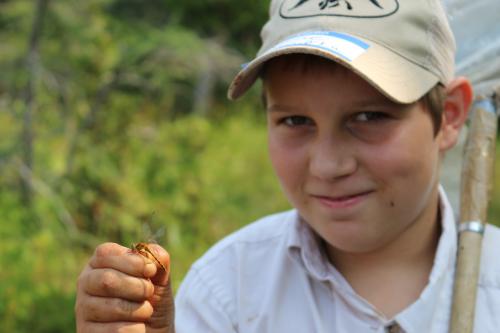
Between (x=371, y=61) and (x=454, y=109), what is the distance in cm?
38

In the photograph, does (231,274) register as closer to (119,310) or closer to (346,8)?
(119,310)

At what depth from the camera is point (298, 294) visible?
1835 mm

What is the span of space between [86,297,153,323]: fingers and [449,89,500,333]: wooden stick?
735mm

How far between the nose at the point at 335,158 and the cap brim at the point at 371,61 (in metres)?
0.16

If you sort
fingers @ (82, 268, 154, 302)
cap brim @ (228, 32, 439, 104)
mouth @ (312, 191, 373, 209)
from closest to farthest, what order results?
→ 1. fingers @ (82, 268, 154, 302)
2. cap brim @ (228, 32, 439, 104)
3. mouth @ (312, 191, 373, 209)

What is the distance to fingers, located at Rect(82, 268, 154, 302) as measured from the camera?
1428mm

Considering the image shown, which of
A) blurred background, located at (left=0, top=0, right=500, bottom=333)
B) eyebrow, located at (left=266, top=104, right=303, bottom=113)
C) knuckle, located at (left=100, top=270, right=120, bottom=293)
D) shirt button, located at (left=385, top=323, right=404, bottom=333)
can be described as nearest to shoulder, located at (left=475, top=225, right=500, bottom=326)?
shirt button, located at (left=385, top=323, right=404, bottom=333)

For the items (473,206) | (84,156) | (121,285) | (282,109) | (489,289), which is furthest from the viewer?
(84,156)

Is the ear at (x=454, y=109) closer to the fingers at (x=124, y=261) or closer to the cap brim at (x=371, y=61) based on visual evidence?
the cap brim at (x=371, y=61)

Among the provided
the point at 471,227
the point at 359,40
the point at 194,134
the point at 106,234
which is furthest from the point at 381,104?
the point at 194,134

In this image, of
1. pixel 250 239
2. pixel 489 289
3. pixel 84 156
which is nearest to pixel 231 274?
pixel 250 239

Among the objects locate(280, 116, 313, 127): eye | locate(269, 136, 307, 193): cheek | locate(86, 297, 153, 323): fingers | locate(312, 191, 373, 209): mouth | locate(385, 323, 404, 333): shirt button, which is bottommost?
locate(385, 323, 404, 333): shirt button

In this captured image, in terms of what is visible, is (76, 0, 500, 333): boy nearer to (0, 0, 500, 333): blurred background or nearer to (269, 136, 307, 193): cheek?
(269, 136, 307, 193): cheek

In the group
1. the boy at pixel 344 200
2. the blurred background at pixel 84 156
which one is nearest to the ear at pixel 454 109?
the boy at pixel 344 200
